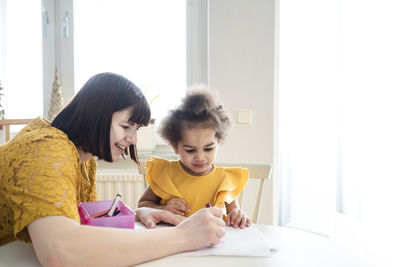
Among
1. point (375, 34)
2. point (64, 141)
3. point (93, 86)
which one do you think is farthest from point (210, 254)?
point (375, 34)

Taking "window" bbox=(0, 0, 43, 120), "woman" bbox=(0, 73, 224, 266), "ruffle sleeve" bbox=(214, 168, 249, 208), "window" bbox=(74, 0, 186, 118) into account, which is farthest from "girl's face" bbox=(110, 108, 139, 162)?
"window" bbox=(0, 0, 43, 120)

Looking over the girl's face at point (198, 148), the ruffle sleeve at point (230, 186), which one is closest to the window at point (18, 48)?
the girl's face at point (198, 148)

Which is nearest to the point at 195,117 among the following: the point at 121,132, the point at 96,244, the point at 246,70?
the point at 121,132

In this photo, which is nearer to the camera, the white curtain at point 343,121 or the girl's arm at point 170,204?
the girl's arm at point 170,204

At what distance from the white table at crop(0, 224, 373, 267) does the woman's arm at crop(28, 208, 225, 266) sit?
3 cm

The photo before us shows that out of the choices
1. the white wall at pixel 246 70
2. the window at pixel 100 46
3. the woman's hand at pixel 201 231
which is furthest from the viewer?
the window at pixel 100 46

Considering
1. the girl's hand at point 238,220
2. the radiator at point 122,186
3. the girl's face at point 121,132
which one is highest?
the girl's face at point 121,132

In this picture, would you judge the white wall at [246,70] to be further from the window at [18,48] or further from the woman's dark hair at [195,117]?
the window at [18,48]

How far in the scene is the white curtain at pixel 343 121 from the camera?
82.4 inches

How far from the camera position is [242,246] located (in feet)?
2.51

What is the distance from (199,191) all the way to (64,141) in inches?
21.7

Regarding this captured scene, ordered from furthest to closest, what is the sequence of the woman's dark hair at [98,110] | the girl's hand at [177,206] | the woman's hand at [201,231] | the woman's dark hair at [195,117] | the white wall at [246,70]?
the white wall at [246,70] < the woman's dark hair at [195,117] < the girl's hand at [177,206] < the woman's dark hair at [98,110] < the woman's hand at [201,231]

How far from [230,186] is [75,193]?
58cm

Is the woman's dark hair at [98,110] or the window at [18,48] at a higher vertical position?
the window at [18,48]
